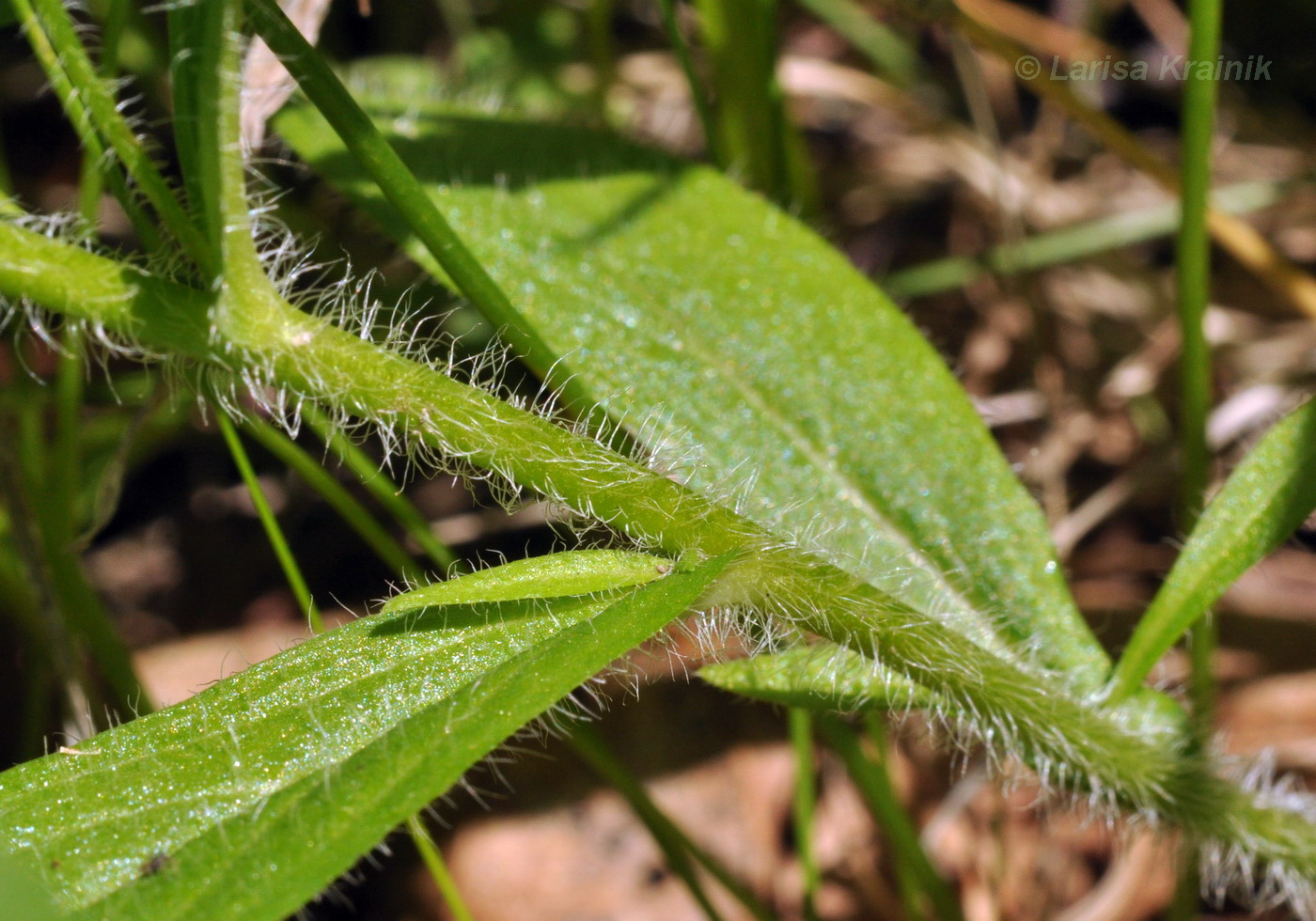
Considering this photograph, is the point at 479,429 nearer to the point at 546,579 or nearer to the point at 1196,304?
the point at 546,579

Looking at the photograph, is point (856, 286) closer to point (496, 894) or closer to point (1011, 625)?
point (1011, 625)

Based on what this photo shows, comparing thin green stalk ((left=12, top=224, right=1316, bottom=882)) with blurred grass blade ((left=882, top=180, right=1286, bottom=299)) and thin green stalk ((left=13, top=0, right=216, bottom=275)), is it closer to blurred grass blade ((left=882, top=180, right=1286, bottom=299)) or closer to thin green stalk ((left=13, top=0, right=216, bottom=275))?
thin green stalk ((left=13, top=0, right=216, bottom=275))

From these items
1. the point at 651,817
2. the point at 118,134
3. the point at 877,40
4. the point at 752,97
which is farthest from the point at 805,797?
the point at 877,40

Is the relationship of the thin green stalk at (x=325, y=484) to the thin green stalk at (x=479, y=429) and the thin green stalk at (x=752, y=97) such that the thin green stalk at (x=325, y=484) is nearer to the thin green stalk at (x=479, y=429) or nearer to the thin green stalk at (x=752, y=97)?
the thin green stalk at (x=479, y=429)

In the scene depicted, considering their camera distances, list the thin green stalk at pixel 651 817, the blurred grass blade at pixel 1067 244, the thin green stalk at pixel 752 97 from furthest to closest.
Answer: the blurred grass blade at pixel 1067 244
the thin green stalk at pixel 752 97
the thin green stalk at pixel 651 817

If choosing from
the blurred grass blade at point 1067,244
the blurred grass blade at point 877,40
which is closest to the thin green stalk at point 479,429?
the blurred grass blade at point 1067,244

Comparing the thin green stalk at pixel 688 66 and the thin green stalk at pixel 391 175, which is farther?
the thin green stalk at pixel 688 66

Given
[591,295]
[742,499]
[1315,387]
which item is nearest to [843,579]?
[742,499]
